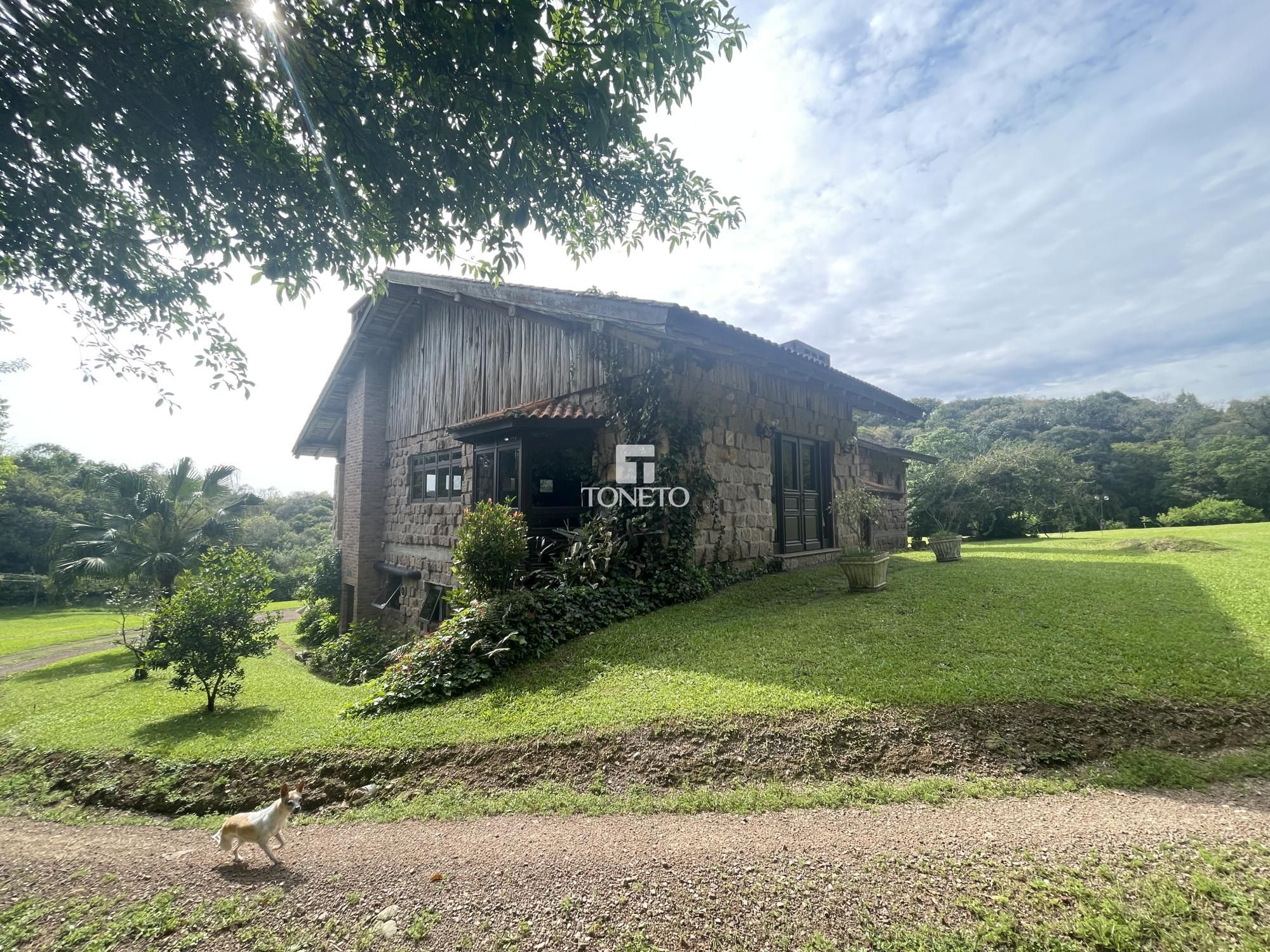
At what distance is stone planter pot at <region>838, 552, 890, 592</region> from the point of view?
7219 mm

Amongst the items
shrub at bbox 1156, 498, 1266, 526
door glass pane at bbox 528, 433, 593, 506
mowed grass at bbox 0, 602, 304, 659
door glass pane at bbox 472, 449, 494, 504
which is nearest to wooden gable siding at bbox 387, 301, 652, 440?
door glass pane at bbox 528, 433, 593, 506

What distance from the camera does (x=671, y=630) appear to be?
5891 millimetres

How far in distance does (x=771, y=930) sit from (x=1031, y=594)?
6.58 m

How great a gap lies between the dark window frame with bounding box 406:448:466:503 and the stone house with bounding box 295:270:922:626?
49mm

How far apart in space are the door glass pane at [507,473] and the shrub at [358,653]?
153 inches

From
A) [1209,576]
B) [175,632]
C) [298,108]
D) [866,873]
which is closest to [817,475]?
[1209,576]

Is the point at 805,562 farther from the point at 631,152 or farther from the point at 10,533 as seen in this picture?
the point at 10,533

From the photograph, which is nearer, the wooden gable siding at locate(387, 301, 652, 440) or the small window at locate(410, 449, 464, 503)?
the wooden gable siding at locate(387, 301, 652, 440)

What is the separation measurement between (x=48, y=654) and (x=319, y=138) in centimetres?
1761

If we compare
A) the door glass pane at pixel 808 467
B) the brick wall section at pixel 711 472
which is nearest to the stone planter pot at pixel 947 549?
the brick wall section at pixel 711 472

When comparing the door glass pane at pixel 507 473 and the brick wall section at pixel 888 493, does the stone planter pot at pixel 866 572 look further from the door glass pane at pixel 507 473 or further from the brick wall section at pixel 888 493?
the brick wall section at pixel 888 493

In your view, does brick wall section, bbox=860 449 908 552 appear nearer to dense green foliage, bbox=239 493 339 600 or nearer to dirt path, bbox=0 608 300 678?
dirt path, bbox=0 608 300 678

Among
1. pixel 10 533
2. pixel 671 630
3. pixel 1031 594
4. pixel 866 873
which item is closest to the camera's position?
pixel 866 873

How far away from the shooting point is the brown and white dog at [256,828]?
104 inches
